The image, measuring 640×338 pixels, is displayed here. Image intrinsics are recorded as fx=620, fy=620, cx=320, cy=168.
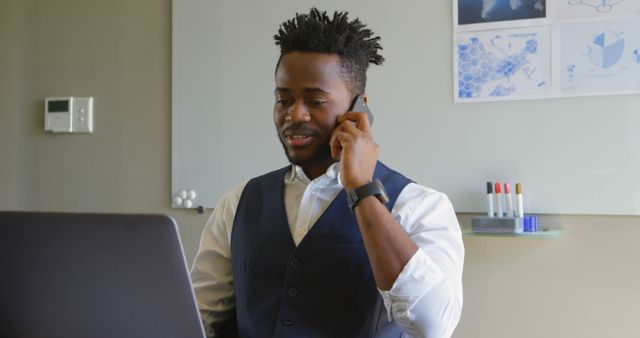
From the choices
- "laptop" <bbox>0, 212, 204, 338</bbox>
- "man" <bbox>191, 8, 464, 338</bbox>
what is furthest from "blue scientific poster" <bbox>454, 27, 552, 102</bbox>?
"laptop" <bbox>0, 212, 204, 338</bbox>

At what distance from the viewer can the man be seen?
1005 millimetres

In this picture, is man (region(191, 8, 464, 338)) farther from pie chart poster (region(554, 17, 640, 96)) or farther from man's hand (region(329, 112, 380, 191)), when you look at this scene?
pie chart poster (region(554, 17, 640, 96))

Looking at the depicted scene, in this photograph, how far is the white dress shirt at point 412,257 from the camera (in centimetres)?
98

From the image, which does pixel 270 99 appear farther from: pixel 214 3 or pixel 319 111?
pixel 319 111

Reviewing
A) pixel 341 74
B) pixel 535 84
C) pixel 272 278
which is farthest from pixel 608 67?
pixel 272 278

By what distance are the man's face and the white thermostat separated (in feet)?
4.30

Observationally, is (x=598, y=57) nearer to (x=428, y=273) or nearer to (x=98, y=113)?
(x=428, y=273)

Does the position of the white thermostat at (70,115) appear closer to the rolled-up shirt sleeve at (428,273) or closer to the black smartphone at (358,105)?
the black smartphone at (358,105)

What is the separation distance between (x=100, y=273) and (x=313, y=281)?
460 mm

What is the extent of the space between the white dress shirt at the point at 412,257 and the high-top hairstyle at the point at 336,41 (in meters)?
0.20

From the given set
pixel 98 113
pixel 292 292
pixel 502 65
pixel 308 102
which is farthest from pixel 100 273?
Answer: pixel 98 113

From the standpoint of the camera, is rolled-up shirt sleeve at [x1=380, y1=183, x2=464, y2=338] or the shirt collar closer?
rolled-up shirt sleeve at [x1=380, y1=183, x2=464, y2=338]

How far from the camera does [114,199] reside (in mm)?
2248

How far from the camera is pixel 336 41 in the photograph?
3.96ft
